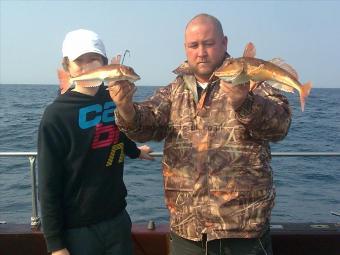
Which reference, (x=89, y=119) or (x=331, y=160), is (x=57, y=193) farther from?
(x=331, y=160)

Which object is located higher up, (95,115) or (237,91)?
(237,91)

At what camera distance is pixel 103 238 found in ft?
10.7

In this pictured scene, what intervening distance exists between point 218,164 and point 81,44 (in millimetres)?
1248

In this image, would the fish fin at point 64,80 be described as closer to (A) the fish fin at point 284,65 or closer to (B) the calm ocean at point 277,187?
(A) the fish fin at point 284,65

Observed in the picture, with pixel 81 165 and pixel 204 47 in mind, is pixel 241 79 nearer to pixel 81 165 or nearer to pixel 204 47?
pixel 204 47

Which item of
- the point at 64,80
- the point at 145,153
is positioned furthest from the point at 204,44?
the point at 145,153

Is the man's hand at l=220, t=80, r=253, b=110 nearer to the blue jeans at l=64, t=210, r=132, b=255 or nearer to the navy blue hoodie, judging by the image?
the navy blue hoodie

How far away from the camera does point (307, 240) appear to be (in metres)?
4.44

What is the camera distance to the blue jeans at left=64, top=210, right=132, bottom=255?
3.15m

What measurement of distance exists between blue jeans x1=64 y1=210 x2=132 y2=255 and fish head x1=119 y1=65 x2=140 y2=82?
1111mm

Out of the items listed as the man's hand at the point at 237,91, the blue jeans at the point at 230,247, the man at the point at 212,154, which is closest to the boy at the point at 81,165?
the man at the point at 212,154

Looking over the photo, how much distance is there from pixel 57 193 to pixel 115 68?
0.95 meters

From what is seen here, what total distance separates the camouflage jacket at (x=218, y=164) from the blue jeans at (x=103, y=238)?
45cm

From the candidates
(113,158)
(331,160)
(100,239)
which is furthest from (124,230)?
(331,160)
